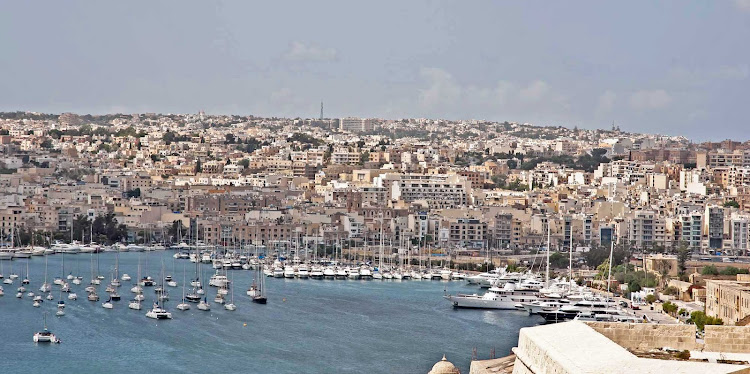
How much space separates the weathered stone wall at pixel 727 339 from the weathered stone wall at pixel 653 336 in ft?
0.31

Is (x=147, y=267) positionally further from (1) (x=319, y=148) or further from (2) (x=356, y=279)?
(1) (x=319, y=148)

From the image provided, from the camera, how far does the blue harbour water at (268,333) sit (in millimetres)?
21953

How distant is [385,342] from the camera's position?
24438 millimetres

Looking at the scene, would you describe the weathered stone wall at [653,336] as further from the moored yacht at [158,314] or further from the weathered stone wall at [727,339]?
the moored yacht at [158,314]

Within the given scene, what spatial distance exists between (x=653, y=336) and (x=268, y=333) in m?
17.9

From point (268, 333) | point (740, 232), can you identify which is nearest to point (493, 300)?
point (268, 333)

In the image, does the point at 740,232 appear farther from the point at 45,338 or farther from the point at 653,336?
the point at 653,336

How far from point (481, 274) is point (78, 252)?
14.1 metres

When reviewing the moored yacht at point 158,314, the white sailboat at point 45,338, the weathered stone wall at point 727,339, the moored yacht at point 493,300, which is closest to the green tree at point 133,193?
the moored yacht at point 493,300

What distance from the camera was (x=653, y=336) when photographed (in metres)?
8.59

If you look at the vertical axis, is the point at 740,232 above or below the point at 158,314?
above

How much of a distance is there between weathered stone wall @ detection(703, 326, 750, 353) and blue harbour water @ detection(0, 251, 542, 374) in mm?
11346

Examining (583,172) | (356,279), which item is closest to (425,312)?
(356,279)

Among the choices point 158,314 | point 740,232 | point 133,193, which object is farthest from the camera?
point 133,193
